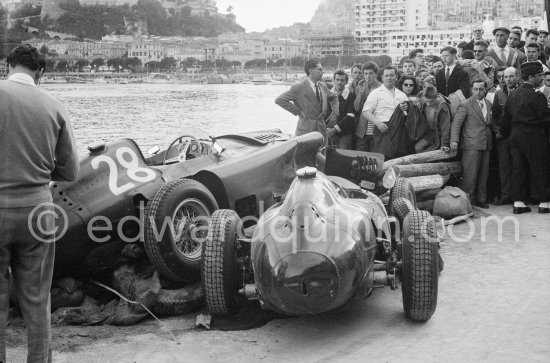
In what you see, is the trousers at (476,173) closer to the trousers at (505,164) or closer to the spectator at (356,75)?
the trousers at (505,164)

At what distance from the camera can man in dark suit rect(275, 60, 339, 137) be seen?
11.1 m

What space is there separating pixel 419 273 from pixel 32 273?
3.29m

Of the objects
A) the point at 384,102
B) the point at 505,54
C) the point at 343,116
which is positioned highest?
the point at 505,54

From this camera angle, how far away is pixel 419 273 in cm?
582

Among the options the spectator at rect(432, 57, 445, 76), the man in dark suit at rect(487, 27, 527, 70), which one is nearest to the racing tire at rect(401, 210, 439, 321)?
the spectator at rect(432, 57, 445, 76)

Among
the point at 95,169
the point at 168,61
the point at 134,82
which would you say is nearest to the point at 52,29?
the point at 134,82

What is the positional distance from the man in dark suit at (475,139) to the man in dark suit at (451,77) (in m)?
1.01

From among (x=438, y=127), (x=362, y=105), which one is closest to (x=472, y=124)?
(x=438, y=127)

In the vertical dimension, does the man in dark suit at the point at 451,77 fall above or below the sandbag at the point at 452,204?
above

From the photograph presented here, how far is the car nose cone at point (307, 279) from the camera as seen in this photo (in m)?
5.13

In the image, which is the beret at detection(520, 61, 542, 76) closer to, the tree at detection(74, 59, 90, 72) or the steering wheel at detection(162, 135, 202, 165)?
the steering wheel at detection(162, 135, 202, 165)

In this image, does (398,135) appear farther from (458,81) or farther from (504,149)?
(458,81)

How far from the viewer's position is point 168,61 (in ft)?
465

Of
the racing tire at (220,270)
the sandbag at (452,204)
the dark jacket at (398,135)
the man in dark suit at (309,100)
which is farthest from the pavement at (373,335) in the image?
the man in dark suit at (309,100)
